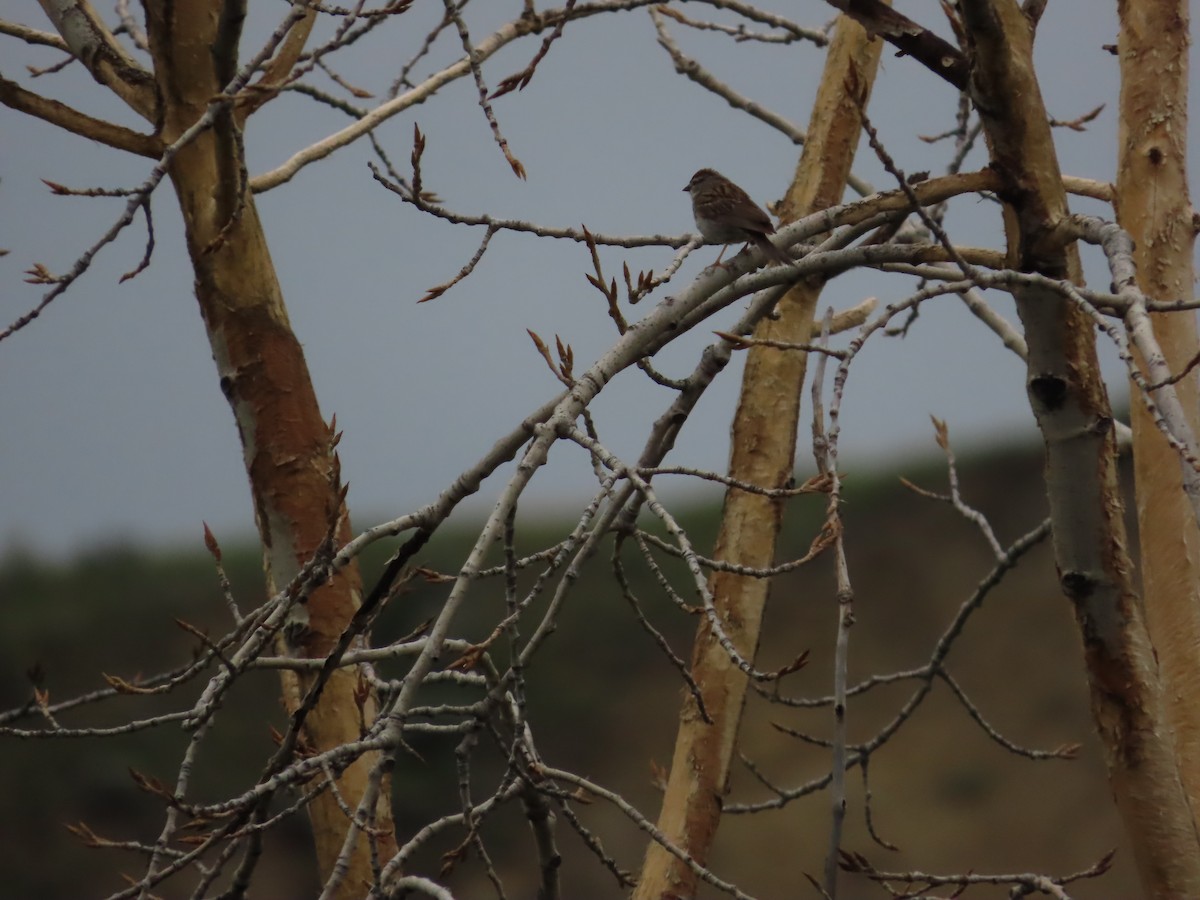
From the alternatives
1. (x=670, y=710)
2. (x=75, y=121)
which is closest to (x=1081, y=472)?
(x=75, y=121)

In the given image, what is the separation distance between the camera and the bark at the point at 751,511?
334cm

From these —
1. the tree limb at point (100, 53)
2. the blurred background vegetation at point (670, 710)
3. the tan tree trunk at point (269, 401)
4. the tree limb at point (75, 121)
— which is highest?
the tree limb at point (100, 53)

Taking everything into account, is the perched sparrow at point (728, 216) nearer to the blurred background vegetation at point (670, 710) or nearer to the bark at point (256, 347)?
the bark at point (256, 347)

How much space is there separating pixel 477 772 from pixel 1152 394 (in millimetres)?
13126

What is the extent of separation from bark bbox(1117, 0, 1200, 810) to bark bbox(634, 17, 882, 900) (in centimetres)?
73

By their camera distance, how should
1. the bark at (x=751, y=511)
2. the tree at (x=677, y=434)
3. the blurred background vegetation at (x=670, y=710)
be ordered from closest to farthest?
the tree at (x=677, y=434), the bark at (x=751, y=511), the blurred background vegetation at (x=670, y=710)

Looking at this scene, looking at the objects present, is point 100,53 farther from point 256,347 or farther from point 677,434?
point 677,434

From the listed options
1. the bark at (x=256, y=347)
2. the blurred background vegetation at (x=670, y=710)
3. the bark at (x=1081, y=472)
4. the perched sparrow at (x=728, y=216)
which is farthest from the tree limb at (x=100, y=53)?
the blurred background vegetation at (x=670, y=710)

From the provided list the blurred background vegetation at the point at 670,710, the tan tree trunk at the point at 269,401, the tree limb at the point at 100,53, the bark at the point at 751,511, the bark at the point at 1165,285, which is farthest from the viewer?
the blurred background vegetation at the point at 670,710

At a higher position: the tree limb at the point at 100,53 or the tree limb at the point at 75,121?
the tree limb at the point at 100,53

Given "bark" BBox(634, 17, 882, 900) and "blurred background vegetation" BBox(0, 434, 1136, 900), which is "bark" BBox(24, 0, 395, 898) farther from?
"blurred background vegetation" BBox(0, 434, 1136, 900)

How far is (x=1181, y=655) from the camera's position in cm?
297

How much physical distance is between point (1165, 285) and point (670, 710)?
14.5 metres

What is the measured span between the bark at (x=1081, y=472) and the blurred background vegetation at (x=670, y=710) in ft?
32.1
